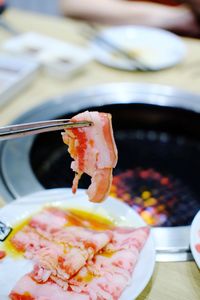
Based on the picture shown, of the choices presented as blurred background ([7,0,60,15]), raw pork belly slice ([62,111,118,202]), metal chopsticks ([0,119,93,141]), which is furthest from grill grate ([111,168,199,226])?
blurred background ([7,0,60,15])

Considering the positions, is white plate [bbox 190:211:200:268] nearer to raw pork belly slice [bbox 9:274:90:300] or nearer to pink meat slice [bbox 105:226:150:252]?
pink meat slice [bbox 105:226:150:252]

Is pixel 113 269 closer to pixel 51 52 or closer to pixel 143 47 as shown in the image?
pixel 51 52

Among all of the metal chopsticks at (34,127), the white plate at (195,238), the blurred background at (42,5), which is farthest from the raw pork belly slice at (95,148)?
the blurred background at (42,5)

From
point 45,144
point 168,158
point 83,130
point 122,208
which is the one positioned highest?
point 83,130

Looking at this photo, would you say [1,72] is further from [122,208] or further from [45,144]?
[122,208]

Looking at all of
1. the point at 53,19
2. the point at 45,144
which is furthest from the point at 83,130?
the point at 53,19

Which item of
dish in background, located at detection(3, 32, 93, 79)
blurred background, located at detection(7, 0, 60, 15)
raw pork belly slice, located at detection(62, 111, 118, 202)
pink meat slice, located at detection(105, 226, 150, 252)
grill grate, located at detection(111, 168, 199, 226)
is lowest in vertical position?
blurred background, located at detection(7, 0, 60, 15)

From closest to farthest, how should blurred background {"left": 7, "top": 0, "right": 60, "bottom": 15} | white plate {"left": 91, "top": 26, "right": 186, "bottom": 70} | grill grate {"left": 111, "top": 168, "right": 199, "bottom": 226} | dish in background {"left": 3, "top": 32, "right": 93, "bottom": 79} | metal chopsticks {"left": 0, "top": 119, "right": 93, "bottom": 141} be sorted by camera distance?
metal chopsticks {"left": 0, "top": 119, "right": 93, "bottom": 141}, grill grate {"left": 111, "top": 168, "right": 199, "bottom": 226}, dish in background {"left": 3, "top": 32, "right": 93, "bottom": 79}, white plate {"left": 91, "top": 26, "right": 186, "bottom": 70}, blurred background {"left": 7, "top": 0, "right": 60, "bottom": 15}
